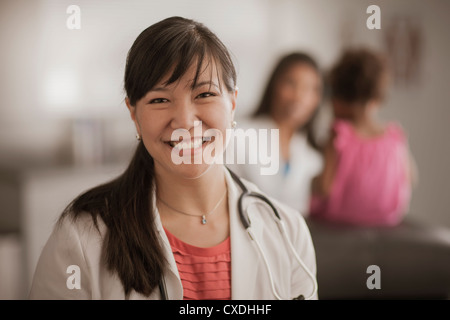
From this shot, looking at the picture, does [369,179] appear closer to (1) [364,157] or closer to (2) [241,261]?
(1) [364,157]

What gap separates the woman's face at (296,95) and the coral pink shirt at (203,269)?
0.46 meters

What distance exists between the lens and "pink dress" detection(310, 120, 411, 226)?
0.99 metres

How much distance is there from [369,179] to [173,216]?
619mm

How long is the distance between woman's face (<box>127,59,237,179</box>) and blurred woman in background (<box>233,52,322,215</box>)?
130 mm

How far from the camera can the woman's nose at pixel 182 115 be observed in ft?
1.88

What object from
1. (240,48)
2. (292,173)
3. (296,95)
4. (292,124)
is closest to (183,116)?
(240,48)

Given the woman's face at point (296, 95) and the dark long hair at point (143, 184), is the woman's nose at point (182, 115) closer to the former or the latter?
the dark long hair at point (143, 184)

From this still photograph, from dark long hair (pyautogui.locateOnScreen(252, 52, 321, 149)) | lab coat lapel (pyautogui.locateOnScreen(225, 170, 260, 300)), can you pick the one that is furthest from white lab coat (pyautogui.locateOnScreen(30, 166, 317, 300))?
dark long hair (pyautogui.locateOnScreen(252, 52, 321, 149))

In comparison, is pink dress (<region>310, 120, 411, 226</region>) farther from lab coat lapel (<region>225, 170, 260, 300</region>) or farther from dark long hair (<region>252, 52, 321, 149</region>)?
lab coat lapel (<region>225, 170, 260, 300</region>)

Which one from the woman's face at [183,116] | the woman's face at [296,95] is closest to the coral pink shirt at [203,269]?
the woman's face at [183,116]

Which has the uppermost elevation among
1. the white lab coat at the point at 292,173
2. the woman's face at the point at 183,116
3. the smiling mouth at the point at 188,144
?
the woman's face at the point at 183,116

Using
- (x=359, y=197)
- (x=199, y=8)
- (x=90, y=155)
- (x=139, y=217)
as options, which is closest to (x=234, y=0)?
(x=199, y=8)
